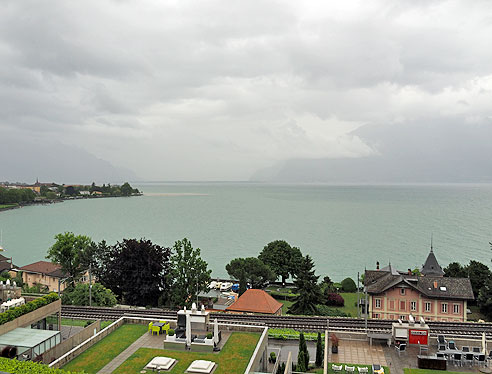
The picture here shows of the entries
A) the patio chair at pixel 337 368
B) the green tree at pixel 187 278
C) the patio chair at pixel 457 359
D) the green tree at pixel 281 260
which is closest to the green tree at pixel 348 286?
the green tree at pixel 281 260

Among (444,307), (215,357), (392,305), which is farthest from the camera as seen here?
(392,305)

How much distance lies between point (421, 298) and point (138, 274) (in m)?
33.0

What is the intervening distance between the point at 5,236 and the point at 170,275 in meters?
86.7

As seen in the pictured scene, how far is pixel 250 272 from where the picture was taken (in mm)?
57406

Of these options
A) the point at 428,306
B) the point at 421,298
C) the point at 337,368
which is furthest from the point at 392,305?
the point at 337,368

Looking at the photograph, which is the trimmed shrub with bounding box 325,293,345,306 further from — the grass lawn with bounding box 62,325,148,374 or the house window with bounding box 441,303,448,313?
the grass lawn with bounding box 62,325,148,374

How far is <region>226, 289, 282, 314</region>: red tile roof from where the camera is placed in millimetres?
40812

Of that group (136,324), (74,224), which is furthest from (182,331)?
(74,224)

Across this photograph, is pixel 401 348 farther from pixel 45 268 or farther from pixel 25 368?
pixel 45 268

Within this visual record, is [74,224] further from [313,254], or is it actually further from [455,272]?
[455,272]

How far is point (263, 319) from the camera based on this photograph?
122 ft

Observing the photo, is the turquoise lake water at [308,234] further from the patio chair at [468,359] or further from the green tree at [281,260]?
the patio chair at [468,359]

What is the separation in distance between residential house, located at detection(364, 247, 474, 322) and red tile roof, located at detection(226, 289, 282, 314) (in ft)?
40.5

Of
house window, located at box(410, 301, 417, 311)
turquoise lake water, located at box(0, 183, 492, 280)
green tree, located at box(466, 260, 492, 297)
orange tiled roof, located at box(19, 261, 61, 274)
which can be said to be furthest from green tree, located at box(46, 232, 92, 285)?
green tree, located at box(466, 260, 492, 297)
